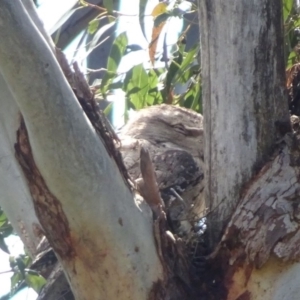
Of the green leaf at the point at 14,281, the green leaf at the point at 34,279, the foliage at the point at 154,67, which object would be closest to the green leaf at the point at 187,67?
the foliage at the point at 154,67

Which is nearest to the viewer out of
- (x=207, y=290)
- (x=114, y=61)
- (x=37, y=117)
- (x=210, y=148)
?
(x=37, y=117)

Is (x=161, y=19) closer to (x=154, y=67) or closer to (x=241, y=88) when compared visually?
(x=154, y=67)

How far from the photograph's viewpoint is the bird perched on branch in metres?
2.17

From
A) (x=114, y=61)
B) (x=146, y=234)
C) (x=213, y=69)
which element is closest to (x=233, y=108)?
(x=213, y=69)

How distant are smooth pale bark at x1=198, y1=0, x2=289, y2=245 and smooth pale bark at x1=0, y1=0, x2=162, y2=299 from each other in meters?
0.24

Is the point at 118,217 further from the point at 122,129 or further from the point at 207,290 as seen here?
the point at 122,129

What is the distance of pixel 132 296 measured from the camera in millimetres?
1495

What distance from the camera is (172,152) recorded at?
238 cm

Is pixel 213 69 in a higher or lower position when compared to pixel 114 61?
higher

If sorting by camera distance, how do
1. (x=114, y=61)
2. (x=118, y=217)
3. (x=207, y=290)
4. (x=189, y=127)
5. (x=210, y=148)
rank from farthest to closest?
1. (x=189, y=127)
2. (x=114, y=61)
3. (x=210, y=148)
4. (x=207, y=290)
5. (x=118, y=217)

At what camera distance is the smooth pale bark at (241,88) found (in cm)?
163

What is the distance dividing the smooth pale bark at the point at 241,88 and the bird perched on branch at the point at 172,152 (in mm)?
181

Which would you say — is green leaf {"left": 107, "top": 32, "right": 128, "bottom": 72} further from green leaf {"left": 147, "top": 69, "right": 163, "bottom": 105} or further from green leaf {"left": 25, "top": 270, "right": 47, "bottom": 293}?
green leaf {"left": 25, "top": 270, "right": 47, "bottom": 293}

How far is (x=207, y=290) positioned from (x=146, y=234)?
195 mm
